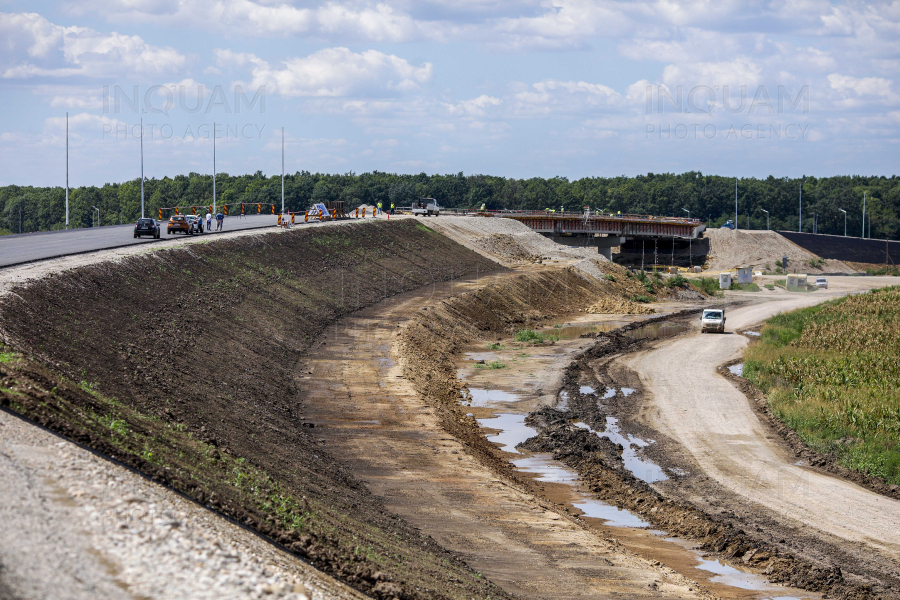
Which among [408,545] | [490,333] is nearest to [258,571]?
[408,545]

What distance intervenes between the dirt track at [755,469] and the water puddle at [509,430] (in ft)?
17.6

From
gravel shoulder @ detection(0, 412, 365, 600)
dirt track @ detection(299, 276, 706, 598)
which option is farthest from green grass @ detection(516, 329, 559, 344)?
gravel shoulder @ detection(0, 412, 365, 600)

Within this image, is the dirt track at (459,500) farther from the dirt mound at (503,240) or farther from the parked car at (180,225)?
the dirt mound at (503,240)

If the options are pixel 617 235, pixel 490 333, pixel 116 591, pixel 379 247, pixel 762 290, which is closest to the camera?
pixel 116 591

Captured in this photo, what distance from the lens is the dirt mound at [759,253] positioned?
426ft

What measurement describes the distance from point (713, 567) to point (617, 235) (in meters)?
A: 103

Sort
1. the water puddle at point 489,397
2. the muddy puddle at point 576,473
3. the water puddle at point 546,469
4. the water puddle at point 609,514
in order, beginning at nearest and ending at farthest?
the muddy puddle at point 576,473
the water puddle at point 609,514
the water puddle at point 546,469
the water puddle at point 489,397

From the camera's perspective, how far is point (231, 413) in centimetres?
2517

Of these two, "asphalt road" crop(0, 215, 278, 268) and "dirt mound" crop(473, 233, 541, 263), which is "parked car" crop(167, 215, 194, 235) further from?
"dirt mound" crop(473, 233, 541, 263)

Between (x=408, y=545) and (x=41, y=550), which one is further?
(x=408, y=545)

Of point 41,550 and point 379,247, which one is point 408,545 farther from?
point 379,247

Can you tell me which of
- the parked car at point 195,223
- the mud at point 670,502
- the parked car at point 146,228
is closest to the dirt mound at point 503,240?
the parked car at point 195,223

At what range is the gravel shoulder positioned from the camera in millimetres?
9414

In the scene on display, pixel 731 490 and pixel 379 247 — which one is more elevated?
pixel 379 247
